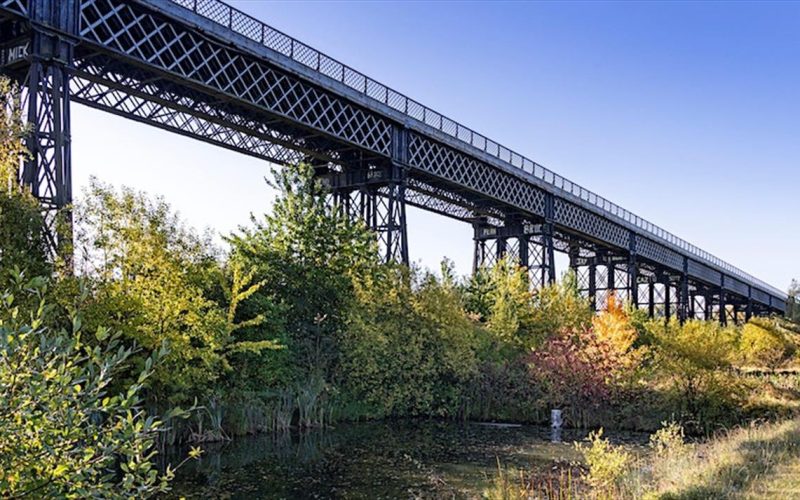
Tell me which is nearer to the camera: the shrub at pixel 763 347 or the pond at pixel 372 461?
the pond at pixel 372 461

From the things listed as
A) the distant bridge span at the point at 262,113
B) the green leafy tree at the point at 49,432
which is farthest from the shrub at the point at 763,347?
the green leafy tree at the point at 49,432

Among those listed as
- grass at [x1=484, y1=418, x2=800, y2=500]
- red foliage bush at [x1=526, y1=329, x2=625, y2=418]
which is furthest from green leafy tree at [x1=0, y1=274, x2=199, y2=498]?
red foliage bush at [x1=526, y1=329, x2=625, y2=418]

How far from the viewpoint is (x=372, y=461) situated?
17375 millimetres

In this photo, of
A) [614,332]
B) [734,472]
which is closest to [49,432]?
[734,472]

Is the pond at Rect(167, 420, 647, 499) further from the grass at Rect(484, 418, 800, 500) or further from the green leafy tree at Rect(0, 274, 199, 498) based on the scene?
the green leafy tree at Rect(0, 274, 199, 498)

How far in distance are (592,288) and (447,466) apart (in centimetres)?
5235

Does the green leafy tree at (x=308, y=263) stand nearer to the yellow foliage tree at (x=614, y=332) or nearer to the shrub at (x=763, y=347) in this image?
the yellow foliage tree at (x=614, y=332)

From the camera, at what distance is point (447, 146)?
3753 centimetres

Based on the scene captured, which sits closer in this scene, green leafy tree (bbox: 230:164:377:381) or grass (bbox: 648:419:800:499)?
grass (bbox: 648:419:800:499)

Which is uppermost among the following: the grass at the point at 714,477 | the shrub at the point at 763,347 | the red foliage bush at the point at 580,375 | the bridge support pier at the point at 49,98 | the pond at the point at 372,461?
the bridge support pier at the point at 49,98

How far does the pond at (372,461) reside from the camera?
14.2 meters

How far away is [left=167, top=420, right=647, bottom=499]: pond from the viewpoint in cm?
1416

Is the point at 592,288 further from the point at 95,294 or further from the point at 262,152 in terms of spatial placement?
the point at 95,294

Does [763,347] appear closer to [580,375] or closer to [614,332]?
[614,332]
